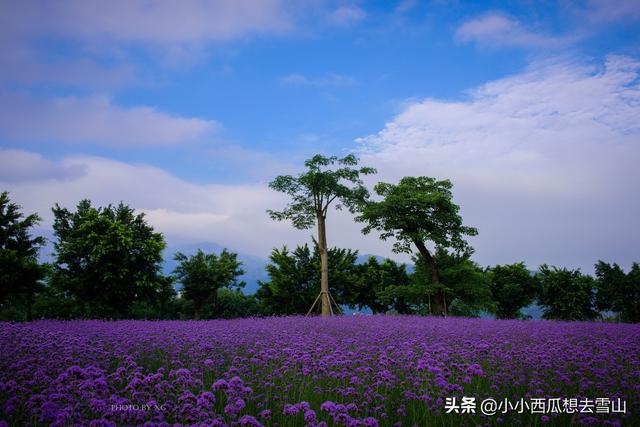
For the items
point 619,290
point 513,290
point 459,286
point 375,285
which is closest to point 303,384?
point 459,286

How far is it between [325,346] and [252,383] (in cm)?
235

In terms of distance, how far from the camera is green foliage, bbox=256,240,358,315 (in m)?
31.5

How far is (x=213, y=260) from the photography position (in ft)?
103

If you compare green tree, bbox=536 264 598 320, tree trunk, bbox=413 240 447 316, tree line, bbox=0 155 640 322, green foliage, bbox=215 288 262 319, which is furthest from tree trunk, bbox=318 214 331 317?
green tree, bbox=536 264 598 320

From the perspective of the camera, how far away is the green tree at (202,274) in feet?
98.1

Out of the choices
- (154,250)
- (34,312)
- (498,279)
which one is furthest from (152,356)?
(498,279)

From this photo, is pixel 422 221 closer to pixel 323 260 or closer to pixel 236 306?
pixel 323 260

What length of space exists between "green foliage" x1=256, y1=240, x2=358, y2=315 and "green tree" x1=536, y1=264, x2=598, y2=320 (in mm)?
16244

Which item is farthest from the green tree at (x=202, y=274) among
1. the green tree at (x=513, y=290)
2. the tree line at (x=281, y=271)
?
the green tree at (x=513, y=290)

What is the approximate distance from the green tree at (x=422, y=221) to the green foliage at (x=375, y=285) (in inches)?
359

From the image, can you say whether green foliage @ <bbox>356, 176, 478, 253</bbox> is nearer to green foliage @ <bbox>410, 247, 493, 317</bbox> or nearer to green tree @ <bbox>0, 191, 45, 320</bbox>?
green foliage @ <bbox>410, 247, 493, 317</bbox>

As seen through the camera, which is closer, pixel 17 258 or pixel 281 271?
pixel 17 258

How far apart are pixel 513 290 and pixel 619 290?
894cm

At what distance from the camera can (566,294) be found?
33344 millimetres
